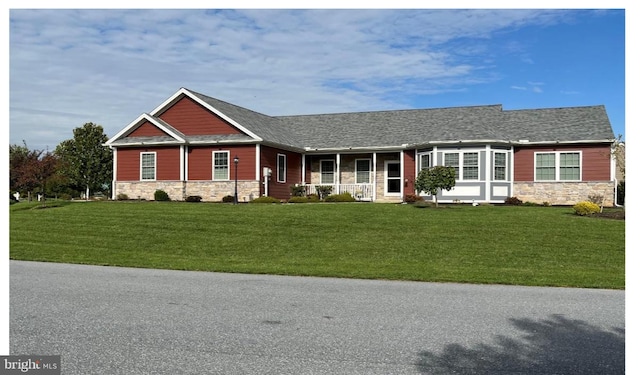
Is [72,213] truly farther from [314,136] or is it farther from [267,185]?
[314,136]

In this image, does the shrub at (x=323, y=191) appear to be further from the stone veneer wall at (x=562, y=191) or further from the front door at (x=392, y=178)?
the stone veneer wall at (x=562, y=191)

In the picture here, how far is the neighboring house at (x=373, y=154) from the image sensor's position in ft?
93.2

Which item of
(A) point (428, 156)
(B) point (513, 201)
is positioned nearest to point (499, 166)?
(B) point (513, 201)

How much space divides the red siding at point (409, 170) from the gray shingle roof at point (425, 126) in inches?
28.6

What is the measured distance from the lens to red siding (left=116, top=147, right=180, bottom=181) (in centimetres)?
3048

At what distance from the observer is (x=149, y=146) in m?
30.8

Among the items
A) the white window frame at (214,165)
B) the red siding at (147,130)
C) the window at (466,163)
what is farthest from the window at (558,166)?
the red siding at (147,130)

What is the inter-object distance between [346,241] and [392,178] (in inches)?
599

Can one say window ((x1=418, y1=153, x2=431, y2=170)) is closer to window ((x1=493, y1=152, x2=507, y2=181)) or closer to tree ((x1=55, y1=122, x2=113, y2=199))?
window ((x1=493, y1=152, x2=507, y2=181))

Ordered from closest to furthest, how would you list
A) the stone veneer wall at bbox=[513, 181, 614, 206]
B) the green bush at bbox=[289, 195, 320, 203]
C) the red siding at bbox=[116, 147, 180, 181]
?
the stone veneer wall at bbox=[513, 181, 614, 206] < the green bush at bbox=[289, 195, 320, 203] < the red siding at bbox=[116, 147, 180, 181]

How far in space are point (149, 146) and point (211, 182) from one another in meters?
4.02

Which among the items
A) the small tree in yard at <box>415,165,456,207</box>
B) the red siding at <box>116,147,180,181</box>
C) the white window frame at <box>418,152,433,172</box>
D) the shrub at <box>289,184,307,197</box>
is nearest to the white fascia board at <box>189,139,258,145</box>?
the red siding at <box>116,147,180,181</box>

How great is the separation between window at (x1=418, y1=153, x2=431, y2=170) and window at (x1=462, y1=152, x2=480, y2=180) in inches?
71.0

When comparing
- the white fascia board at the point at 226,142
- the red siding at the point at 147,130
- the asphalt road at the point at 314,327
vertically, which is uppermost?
the red siding at the point at 147,130
